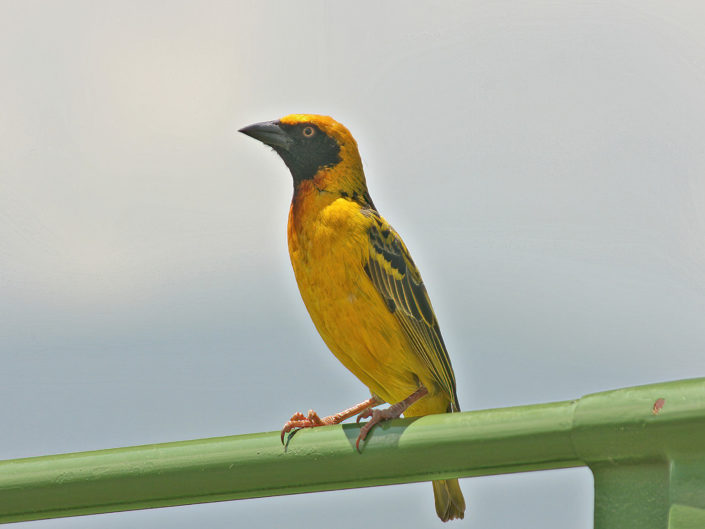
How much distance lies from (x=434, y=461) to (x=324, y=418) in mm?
2039

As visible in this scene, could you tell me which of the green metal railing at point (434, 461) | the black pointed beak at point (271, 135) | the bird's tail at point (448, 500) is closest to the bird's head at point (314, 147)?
the black pointed beak at point (271, 135)

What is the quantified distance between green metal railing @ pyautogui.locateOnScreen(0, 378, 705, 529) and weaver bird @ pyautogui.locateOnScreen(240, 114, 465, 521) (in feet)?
4.28

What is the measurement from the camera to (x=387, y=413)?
3949mm

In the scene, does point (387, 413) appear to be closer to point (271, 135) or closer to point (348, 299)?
point (348, 299)

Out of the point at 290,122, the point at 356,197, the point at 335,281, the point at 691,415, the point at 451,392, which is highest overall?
the point at 290,122

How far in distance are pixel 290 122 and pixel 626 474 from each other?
127 inches

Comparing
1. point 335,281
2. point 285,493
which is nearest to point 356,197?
point 335,281

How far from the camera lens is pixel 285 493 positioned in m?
2.87

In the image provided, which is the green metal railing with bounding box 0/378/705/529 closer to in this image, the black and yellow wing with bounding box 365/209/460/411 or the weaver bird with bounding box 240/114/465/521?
the weaver bird with bounding box 240/114/465/521

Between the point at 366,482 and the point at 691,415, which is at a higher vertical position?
the point at 691,415

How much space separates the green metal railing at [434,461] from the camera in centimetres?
217

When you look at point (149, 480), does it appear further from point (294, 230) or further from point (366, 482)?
point (294, 230)

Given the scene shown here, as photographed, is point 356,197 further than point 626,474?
Yes

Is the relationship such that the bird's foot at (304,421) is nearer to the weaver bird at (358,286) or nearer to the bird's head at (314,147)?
the weaver bird at (358,286)
